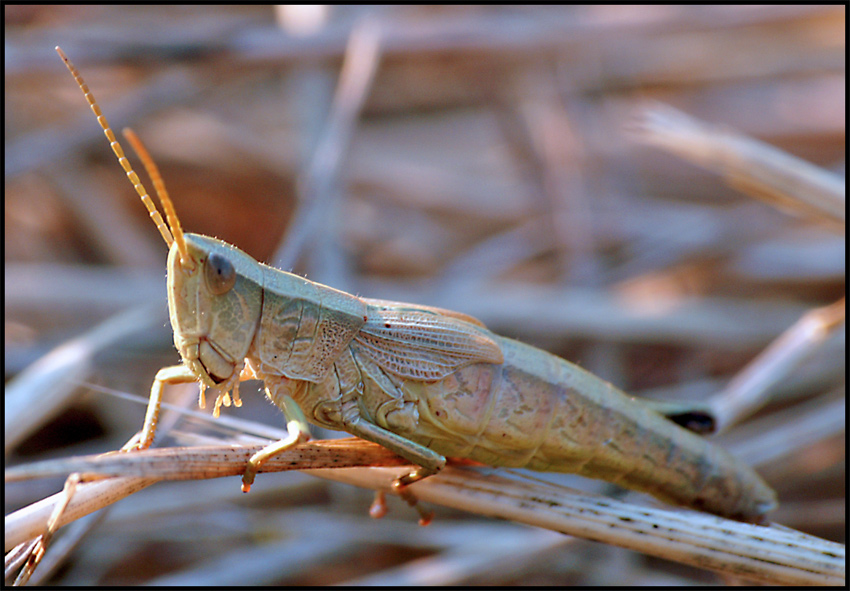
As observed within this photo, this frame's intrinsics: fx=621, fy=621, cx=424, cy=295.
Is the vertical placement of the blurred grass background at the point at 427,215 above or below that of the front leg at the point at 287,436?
above

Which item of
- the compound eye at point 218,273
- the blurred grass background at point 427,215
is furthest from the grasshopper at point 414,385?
the blurred grass background at point 427,215

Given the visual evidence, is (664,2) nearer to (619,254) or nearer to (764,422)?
(619,254)

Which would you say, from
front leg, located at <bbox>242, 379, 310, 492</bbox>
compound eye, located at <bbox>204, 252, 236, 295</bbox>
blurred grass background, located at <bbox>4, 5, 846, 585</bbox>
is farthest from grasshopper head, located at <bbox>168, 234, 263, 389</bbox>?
blurred grass background, located at <bbox>4, 5, 846, 585</bbox>

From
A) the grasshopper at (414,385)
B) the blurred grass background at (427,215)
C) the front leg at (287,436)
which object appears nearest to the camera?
the front leg at (287,436)

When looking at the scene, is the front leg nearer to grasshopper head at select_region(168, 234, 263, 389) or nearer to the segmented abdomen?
grasshopper head at select_region(168, 234, 263, 389)

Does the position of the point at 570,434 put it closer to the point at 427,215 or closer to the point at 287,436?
the point at 287,436

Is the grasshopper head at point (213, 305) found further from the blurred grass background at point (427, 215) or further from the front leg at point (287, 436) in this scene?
the blurred grass background at point (427, 215)

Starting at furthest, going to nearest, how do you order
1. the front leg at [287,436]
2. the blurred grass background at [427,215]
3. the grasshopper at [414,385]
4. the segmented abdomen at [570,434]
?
the blurred grass background at [427,215], the segmented abdomen at [570,434], the grasshopper at [414,385], the front leg at [287,436]
